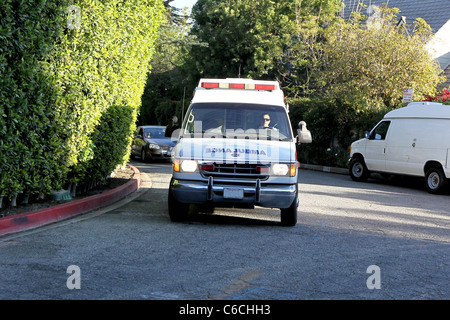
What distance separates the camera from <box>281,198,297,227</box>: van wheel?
9289mm

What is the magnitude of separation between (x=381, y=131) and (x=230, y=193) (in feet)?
36.7

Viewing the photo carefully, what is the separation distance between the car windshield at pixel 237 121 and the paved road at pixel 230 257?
1450 mm

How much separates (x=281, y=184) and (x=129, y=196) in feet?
16.5

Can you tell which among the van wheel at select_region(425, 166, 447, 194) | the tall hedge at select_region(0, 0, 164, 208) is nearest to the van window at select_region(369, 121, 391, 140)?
the van wheel at select_region(425, 166, 447, 194)

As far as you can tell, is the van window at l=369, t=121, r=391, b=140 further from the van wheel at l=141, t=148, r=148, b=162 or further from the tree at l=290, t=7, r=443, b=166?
the van wheel at l=141, t=148, r=148, b=162

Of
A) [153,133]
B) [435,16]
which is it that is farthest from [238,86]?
[435,16]

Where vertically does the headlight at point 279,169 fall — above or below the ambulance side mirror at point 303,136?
below

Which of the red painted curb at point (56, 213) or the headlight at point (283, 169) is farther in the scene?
the headlight at point (283, 169)

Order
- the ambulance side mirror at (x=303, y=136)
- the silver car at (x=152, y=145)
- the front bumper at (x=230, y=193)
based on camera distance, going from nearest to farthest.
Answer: the front bumper at (x=230, y=193)
the ambulance side mirror at (x=303, y=136)
the silver car at (x=152, y=145)

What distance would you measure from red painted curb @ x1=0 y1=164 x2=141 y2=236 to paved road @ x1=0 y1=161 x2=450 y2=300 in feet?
0.77

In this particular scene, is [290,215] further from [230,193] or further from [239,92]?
[239,92]

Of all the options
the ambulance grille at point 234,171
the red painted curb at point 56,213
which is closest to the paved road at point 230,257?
the red painted curb at point 56,213

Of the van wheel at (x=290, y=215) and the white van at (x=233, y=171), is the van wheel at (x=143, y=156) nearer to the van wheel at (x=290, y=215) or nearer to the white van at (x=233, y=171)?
the white van at (x=233, y=171)

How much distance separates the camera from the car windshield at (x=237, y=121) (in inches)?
388
